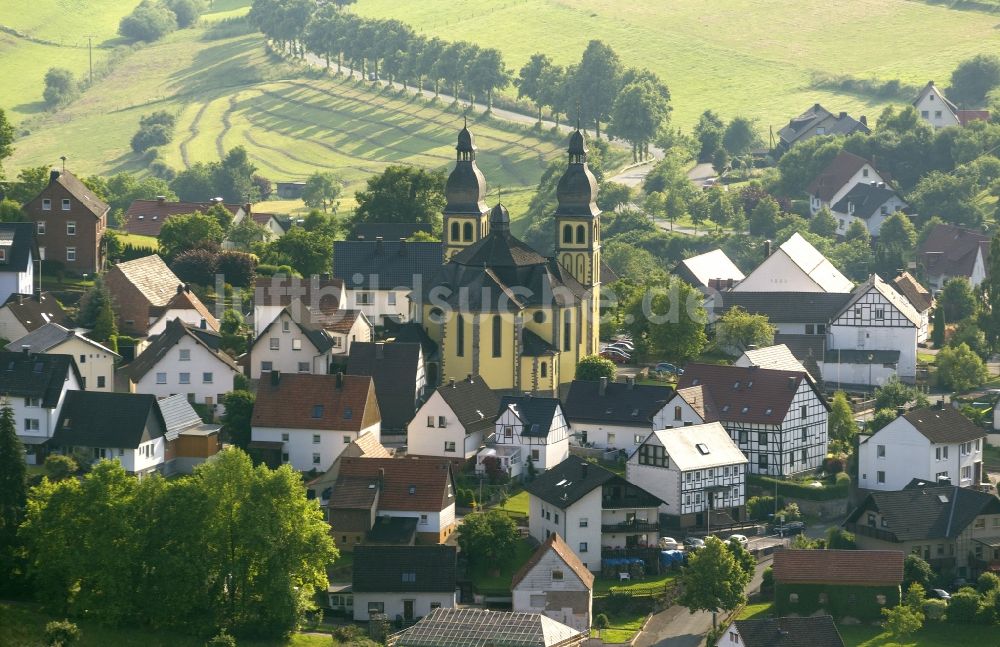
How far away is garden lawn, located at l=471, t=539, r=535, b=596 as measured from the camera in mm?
84000

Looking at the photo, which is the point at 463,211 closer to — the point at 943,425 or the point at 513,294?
the point at 513,294

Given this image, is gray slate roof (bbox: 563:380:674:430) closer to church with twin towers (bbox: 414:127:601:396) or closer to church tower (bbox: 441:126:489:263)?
church with twin towers (bbox: 414:127:601:396)

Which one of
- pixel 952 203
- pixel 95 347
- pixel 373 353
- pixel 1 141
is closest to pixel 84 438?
pixel 95 347

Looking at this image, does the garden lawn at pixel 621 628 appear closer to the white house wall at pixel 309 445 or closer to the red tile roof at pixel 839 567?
the red tile roof at pixel 839 567

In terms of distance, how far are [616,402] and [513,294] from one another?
1045cm

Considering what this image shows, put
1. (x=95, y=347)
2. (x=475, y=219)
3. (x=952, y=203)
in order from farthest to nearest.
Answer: (x=952, y=203) → (x=475, y=219) → (x=95, y=347)

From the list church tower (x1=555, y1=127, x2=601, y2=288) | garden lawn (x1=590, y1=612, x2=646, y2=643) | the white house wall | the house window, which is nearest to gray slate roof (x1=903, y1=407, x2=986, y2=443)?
garden lawn (x1=590, y1=612, x2=646, y2=643)

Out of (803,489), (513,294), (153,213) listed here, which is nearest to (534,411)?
(513,294)

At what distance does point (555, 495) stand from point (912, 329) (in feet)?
119

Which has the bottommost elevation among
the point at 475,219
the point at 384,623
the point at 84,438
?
the point at 384,623

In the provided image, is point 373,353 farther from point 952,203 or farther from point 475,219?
point 952,203

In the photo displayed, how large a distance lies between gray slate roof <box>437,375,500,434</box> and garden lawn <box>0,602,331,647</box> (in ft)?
67.3

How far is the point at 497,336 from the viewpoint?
107 metres

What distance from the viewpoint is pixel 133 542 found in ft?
259
